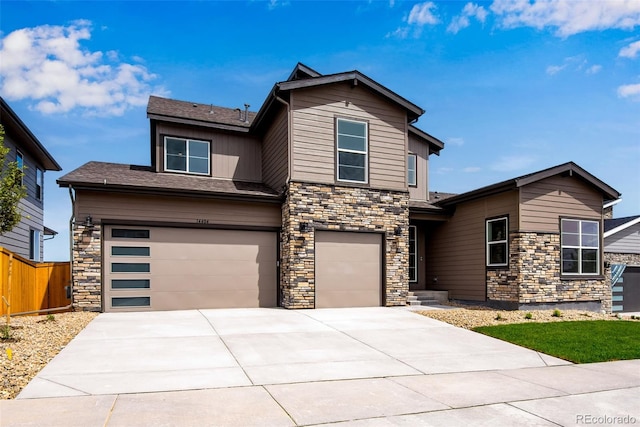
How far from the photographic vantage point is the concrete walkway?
4.64 meters

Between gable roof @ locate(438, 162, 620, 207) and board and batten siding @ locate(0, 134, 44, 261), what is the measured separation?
49.2ft

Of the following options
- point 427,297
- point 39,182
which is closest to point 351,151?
point 427,297

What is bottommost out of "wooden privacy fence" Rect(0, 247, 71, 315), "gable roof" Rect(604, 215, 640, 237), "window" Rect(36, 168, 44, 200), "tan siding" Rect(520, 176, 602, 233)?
"wooden privacy fence" Rect(0, 247, 71, 315)

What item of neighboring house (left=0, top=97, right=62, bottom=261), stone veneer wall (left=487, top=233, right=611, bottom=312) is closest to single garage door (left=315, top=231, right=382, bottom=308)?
stone veneer wall (left=487, top=233, right=611, bottom=312)

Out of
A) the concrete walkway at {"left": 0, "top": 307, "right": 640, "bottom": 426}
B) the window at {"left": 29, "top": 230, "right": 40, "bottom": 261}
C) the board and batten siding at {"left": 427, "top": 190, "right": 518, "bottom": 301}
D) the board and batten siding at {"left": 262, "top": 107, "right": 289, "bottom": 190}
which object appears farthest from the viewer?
the window at {"left": 29, "top": 230, "right": 40, "bottom": 261}

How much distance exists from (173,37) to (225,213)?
549 centimetres

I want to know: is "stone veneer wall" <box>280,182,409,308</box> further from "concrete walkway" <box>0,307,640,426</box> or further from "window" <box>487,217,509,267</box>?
"concrete walkway" <box>0,307,640,426</box>

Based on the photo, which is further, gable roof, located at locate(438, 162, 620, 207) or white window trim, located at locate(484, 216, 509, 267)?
white window trim, located at locate(484, 216, 509, 267)

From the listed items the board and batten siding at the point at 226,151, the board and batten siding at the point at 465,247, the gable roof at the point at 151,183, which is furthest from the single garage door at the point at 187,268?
the board and batten siding at the point at 465,247

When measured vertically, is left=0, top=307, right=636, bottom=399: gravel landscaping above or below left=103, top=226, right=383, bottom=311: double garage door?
below

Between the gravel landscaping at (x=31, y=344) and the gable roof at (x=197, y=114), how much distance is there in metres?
6.76

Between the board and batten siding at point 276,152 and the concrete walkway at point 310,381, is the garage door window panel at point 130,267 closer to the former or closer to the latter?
the concrete walkway at point 310,381

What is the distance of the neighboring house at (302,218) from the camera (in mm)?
12297

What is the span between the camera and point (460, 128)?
1856 cm
